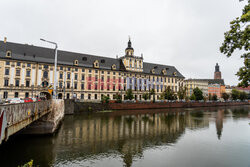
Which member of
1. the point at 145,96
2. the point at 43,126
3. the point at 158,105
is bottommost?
the point at 158,105

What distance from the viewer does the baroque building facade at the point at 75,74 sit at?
183ft

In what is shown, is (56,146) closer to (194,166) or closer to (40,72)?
(194,166)

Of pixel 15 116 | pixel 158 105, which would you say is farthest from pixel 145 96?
pixel 15 116

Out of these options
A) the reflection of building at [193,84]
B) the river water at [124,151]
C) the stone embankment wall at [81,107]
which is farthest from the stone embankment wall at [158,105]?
the river water at [124,151]

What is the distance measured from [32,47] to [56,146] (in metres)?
53.8

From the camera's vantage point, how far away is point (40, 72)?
60.3 m

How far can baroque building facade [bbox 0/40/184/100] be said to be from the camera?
55.8m

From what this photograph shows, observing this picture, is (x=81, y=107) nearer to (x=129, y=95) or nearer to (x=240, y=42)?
(x=129, y=95)

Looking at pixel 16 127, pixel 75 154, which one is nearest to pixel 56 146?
pixel 75 154

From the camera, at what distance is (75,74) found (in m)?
67.6

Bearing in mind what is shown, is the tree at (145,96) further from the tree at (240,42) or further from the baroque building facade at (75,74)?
the tree at (240,42)

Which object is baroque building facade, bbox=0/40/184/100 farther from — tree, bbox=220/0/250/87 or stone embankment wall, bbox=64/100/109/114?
tree, bbox=220/0/250/87

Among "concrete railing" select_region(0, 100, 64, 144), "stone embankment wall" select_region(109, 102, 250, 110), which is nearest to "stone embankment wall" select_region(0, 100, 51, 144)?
"concrete railing" select_region(0, 100, 64, 144)

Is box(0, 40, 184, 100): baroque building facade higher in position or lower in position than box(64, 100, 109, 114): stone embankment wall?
higher
